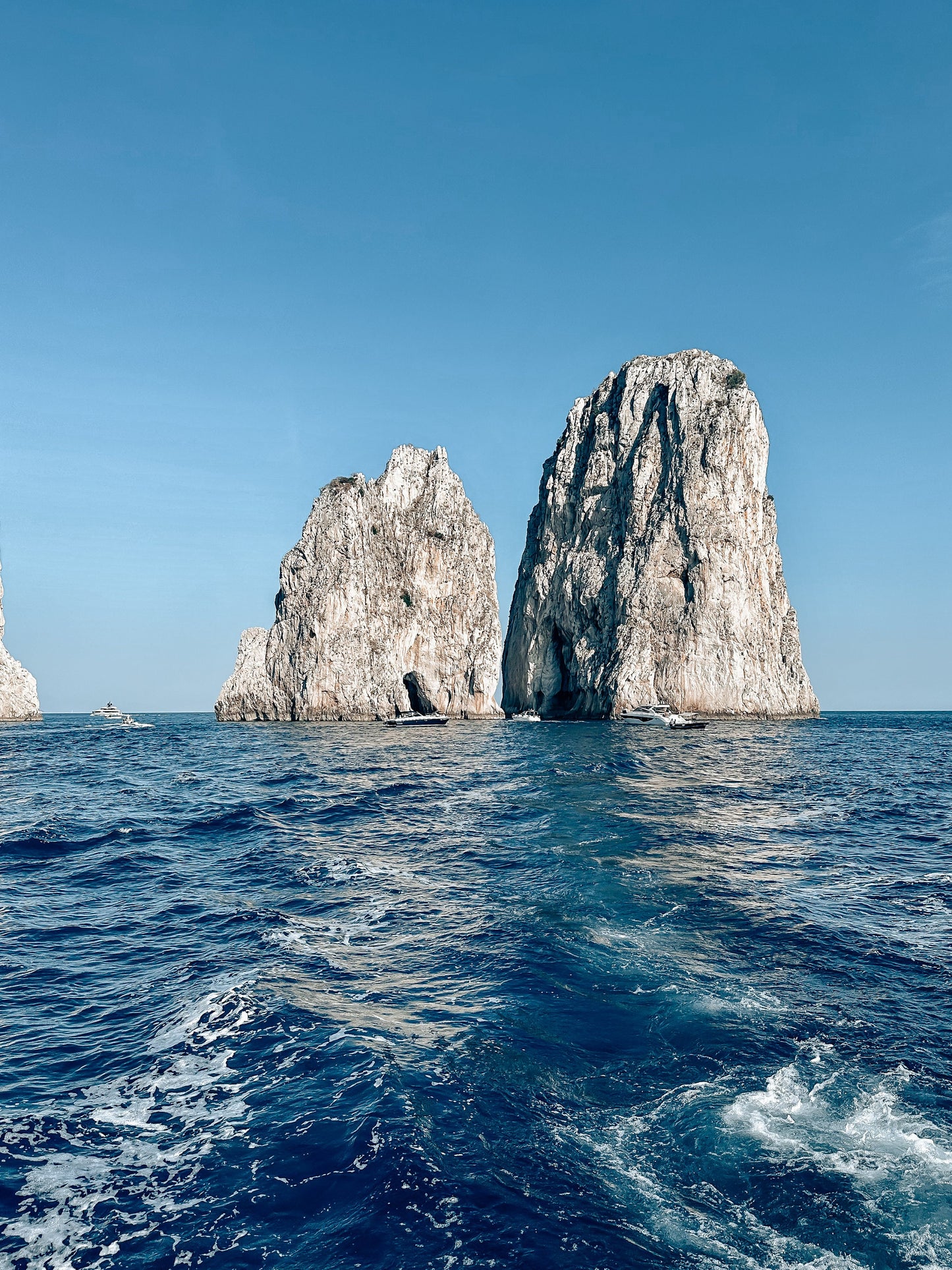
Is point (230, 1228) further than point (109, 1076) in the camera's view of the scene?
No

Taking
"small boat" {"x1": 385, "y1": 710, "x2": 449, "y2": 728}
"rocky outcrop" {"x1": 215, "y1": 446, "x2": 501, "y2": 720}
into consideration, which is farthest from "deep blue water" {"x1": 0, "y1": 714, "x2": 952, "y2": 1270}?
"rocky outcrop" {"x1": 215, "y1": 446, "x2": 501, "y2": 720}

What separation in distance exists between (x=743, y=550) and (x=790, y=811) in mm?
91744

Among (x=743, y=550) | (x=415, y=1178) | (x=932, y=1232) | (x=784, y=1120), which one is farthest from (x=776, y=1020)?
(x=743, y=550)

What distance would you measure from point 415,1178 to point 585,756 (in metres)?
41.9

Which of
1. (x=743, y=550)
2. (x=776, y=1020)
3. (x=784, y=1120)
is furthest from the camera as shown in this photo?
(x=743, y=550)

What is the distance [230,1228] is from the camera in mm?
5875

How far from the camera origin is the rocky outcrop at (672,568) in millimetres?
107875

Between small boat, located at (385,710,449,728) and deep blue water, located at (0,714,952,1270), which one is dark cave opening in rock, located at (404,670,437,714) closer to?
small boat, located at (385,710,449,728)

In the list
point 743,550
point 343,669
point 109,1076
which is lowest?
point 109,1076

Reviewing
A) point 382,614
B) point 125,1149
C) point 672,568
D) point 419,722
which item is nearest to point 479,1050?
point 125,1149

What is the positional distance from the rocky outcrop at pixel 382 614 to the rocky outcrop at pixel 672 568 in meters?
14.7

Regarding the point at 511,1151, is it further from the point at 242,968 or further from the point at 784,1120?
the point at 242,968

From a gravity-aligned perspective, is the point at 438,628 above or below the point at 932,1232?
above

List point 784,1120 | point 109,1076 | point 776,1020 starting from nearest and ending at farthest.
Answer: point 784,1120 → point 109,1076 → point 776,1020
